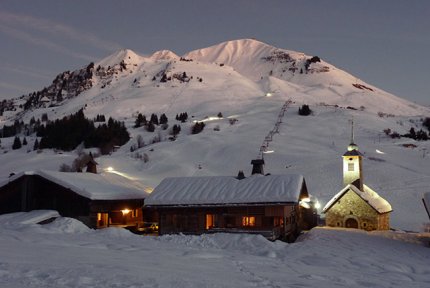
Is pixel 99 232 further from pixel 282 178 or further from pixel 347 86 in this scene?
pixel 347 86

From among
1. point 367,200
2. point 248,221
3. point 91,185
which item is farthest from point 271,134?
point 248,221

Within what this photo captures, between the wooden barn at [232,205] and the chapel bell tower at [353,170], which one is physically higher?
the chapel bell tower at [353,170]

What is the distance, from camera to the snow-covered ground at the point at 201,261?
38.7 ft

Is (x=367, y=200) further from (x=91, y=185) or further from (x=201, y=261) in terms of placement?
(x=201, y=261)

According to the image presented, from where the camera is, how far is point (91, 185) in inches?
1283

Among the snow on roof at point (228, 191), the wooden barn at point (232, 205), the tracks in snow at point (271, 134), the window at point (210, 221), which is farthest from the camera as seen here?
the tracks in snow at point (271, 134)

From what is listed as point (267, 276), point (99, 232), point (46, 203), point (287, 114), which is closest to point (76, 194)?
point (46, 203)

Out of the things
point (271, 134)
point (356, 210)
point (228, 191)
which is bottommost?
point (356, 210)

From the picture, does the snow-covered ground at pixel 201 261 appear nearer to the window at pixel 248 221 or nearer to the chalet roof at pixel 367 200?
the window at pixel 248 221

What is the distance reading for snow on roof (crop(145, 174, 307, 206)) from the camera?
2836 centimetres

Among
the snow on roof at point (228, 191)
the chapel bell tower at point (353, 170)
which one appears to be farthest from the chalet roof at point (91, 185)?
the chapel bell tower at point (353, 170)

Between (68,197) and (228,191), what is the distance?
1011 cm

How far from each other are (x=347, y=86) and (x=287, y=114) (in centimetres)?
8120

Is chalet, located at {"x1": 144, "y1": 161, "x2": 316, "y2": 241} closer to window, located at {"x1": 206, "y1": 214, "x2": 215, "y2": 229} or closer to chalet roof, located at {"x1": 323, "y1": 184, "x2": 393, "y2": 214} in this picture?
window, located at {"x1": 206, "y1": 214, "x2": 215, "y2": 229}
